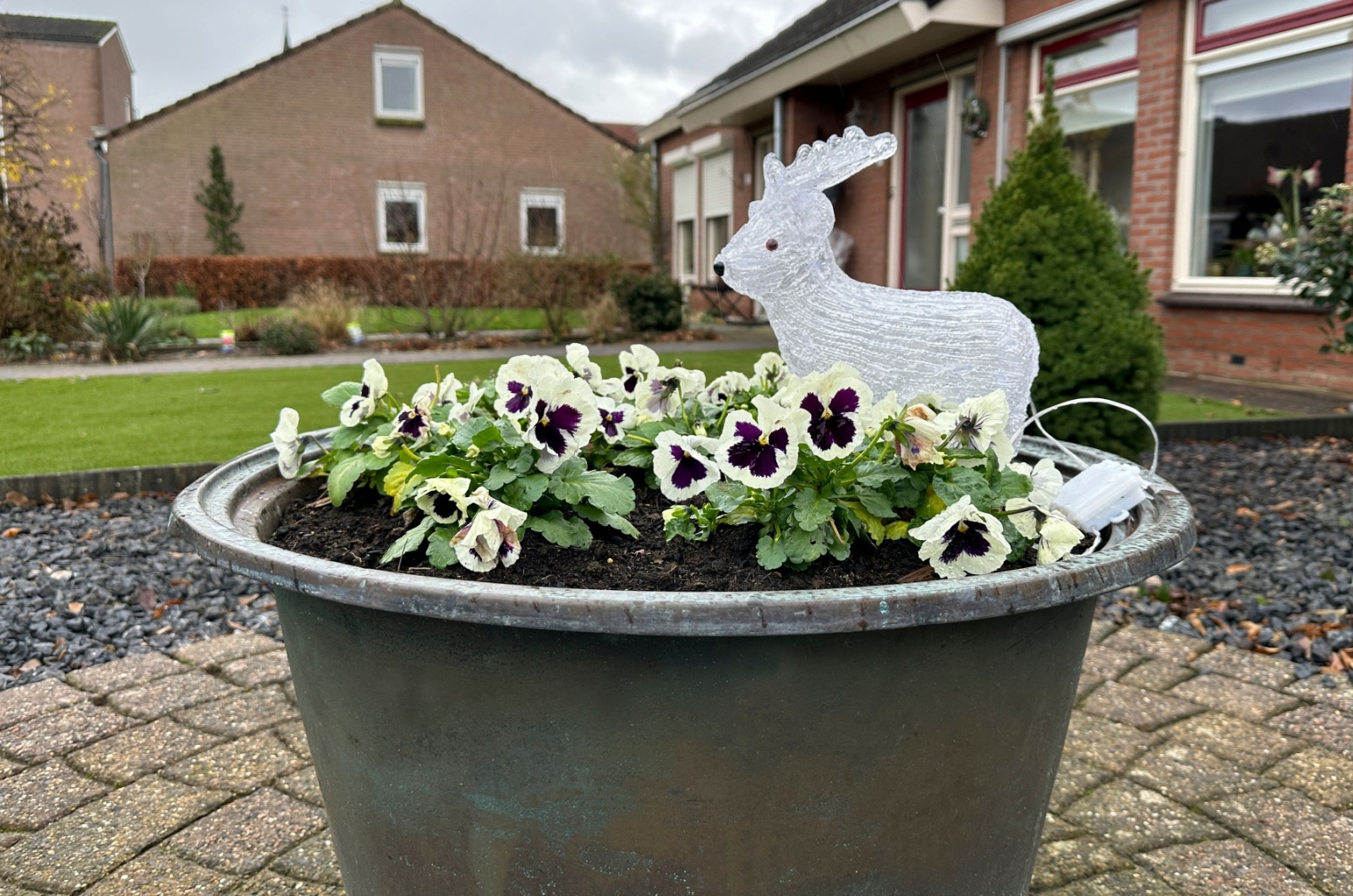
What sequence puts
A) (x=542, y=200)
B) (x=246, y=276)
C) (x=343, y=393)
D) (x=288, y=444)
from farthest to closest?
(x=542, y=200)
(x=246, y=276)
(x=343, y=393)
(x=288, y=444)

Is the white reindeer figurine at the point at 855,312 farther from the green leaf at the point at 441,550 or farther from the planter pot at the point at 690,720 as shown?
the green leaf at the point at 441,550

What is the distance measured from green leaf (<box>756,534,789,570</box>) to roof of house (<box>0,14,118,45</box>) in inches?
1329

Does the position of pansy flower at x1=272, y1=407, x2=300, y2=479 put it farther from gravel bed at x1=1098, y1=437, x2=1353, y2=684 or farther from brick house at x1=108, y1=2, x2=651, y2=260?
brick house at x1=108, y1=2, x2=651, y2=260

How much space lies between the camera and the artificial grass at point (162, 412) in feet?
17.9

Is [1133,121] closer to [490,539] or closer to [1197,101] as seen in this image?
A: [1197,101]

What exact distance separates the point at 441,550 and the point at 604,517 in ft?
0.80

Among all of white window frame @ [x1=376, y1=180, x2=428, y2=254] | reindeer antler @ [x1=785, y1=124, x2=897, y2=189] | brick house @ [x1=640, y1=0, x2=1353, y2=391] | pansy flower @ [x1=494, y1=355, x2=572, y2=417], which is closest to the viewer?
pansy flower @ [x1=494, y1=355, x2=572, y2=417]

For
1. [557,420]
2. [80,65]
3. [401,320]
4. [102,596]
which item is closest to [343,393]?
[557,420]

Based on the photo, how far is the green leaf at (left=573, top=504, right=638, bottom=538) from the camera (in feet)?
4.77

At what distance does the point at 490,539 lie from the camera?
126 centimetres

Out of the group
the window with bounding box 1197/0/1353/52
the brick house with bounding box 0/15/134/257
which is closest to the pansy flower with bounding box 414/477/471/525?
the window with bounding box 1197/0/1353/52

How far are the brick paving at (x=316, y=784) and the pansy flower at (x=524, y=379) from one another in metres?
1.07

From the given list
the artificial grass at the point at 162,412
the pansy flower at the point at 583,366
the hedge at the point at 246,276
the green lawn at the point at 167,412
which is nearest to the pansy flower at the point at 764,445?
the pansy flower at the point at 583,366

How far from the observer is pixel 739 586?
1293mm
